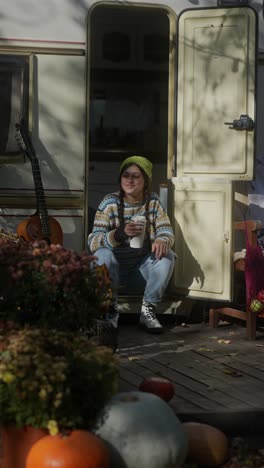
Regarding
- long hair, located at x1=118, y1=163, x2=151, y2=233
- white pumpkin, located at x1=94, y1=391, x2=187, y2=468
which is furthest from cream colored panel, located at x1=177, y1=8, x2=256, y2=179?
white pumpkin, located at x1=94, y1=391, x2=187, y2=468

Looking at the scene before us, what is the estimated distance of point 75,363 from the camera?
12.7 feet

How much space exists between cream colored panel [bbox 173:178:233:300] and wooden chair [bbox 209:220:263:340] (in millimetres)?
97

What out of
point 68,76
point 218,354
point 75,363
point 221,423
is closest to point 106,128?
point 68,76

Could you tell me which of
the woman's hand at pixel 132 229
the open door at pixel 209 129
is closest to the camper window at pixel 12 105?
the woman's hand at pixel 132 229

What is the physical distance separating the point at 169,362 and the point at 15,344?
2323 millimetres

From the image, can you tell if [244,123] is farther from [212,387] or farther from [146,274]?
[212,387]

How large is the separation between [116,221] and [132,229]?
16 cm

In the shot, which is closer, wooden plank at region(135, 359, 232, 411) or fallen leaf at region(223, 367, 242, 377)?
wooden plank at region(135, 359, 232, 411)

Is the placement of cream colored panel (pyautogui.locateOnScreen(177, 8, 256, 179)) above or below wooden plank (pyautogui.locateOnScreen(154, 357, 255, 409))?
above

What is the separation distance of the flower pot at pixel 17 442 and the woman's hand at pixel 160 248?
330cm

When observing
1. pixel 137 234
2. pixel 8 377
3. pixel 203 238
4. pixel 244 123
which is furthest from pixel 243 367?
pixel 8 377

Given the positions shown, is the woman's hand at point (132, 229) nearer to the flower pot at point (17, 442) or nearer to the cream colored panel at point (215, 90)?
the cream colored panel at point (215, 90)

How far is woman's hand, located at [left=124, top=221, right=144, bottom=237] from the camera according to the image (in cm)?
712

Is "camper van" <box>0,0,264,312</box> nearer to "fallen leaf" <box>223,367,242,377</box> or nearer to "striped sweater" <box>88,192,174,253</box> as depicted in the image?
"striped sweater" <box>88,192,174,253</box>
